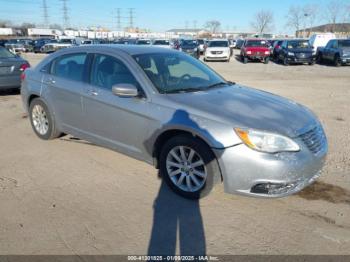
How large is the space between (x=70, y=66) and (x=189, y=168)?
8.67 ft

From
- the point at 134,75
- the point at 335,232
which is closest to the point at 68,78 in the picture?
A: the point at 134,75

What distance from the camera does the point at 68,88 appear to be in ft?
16.9

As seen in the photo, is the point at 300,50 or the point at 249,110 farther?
the point at 300,50

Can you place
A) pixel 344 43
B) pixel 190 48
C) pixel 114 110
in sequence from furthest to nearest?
pixel 190 48 < pixel 344 43 < pixel 114 110

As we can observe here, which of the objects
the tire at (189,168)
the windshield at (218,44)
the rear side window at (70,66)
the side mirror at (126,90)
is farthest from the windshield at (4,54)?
the windshield at (218,44)

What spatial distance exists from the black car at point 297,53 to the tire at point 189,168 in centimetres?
2224

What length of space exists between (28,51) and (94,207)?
4556cm

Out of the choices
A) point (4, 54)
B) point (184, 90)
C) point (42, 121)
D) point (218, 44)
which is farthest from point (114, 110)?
point (218, 44)

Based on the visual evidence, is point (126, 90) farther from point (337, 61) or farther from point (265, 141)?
point (337, 61)

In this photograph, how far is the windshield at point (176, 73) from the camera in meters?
4.44

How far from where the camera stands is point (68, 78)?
525cm

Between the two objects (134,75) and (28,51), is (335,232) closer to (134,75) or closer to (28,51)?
(134,75)

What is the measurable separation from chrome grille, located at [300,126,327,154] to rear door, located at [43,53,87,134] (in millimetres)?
3050

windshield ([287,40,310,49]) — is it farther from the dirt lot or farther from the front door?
the front door
